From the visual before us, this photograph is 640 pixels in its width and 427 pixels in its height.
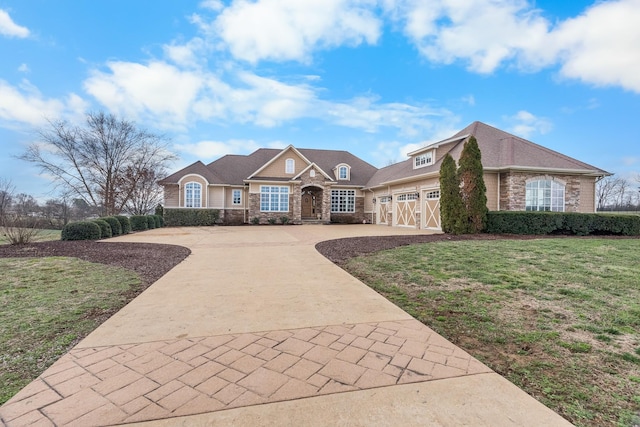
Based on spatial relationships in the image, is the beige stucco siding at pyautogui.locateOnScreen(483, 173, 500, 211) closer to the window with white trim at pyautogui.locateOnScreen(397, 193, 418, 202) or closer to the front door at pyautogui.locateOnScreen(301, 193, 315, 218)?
the window with white trim at pyautogui.locateOnScreen(397, 193, 418, 202)

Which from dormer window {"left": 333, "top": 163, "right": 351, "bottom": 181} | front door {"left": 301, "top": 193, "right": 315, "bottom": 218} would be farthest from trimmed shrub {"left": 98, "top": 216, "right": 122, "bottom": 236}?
dormer window {"left": 333, "top": 163, "right": 351, "bottom": 181}

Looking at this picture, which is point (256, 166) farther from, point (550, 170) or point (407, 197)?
point (550, 170)

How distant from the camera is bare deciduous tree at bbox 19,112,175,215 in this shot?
19016mm

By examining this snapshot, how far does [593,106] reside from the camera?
1612cm

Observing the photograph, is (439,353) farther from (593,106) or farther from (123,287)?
(593,106)

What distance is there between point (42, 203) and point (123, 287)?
69.6ft

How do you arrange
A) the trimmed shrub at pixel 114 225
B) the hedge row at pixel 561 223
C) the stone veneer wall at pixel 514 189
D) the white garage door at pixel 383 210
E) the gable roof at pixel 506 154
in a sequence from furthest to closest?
the white garage door at pixel 383 210, the gable roof at pixel 506 154, the stone veneer wall at pixel 514 189, the trimmed shrub at pixel 114 225, the hedge row at pixel 561 223

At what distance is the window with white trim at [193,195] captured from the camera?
79.0 ft

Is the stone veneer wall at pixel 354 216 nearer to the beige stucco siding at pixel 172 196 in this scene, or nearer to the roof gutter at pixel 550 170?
the roof gutter at pixel 550 170

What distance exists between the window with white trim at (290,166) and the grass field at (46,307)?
18404 mm

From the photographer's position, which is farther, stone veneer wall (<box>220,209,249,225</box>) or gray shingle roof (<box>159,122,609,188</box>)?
stone veneer wall (<box>220,209,249,225</box>)

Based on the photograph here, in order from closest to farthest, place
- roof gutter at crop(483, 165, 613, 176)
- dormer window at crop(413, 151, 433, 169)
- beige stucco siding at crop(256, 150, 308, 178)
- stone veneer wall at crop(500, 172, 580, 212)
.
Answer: roof gutter at crop(483, 165, 613, 176), stone veneer wall at crop(500, 172, 580, 212), dormer window at crop(413, 151, 433, 169), beige stucco siding at crop(256, 150, 308, 178)

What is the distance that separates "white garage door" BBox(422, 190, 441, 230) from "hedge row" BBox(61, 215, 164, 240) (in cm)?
1698

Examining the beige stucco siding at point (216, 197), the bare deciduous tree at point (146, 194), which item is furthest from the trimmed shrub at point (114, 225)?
the beige stucco siding at point (216, 197)
